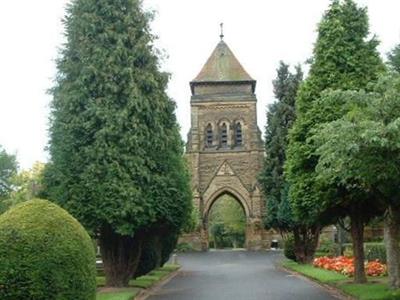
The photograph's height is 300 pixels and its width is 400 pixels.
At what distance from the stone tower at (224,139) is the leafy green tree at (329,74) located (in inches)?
1685

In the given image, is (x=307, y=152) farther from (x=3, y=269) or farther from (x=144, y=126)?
(x=3, y=269)

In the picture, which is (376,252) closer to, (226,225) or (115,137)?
(115,137)

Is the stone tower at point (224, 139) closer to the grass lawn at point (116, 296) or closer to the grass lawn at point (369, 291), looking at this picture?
the grass lawn at point (369, 291)

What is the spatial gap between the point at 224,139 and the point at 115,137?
44.3 meters

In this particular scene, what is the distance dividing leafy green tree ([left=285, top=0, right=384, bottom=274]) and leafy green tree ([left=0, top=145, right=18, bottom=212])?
59381 millimetres

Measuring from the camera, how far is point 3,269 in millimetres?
11469

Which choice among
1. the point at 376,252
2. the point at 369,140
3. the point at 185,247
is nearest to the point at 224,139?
the point at 185,247

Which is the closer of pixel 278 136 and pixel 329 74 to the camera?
pixel 329 74

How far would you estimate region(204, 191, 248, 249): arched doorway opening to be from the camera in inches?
3158

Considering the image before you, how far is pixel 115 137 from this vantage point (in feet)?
78.4

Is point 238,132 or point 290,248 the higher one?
point 238,132

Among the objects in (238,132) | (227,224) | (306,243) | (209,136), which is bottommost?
(306,243)

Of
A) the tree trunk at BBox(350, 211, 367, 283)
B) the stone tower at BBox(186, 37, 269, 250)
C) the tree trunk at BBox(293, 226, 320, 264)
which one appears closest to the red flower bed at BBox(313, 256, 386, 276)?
the tree trunk at BBox(350, 211, 367, 283)

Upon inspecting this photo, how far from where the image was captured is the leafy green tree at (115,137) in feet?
75.9
